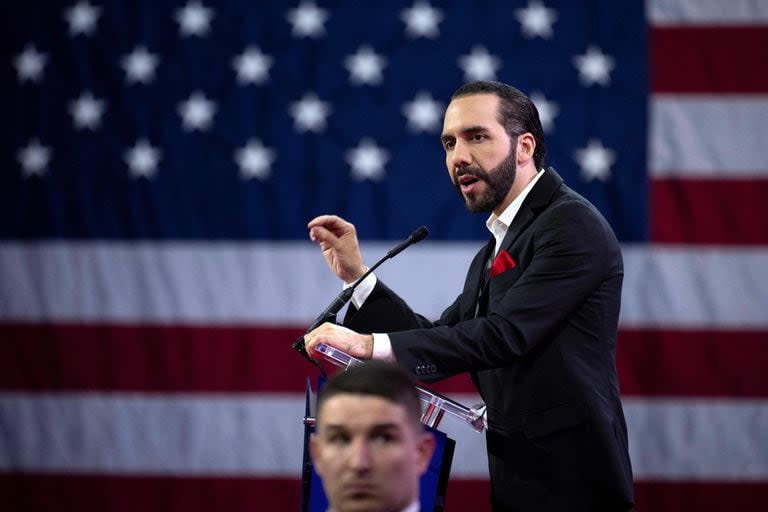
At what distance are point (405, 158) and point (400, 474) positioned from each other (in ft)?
8.60

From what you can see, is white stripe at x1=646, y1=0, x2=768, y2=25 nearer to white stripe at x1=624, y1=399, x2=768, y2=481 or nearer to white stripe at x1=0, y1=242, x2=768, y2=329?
white stripe at x1=0, y1=242, x2=768, y2=329

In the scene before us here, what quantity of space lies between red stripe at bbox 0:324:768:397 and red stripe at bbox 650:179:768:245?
0.39 metres

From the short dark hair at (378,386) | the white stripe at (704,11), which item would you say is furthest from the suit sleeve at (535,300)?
the white stripe at (704,11)

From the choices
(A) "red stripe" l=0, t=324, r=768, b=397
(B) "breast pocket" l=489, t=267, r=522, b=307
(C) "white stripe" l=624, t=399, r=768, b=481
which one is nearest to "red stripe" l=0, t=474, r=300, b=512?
(A) "red stripe" l=0, t=324, r=768, b=397

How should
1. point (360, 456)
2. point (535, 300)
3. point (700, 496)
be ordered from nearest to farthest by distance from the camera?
point (360, 456)
point (535, 300)
point (700, 496)

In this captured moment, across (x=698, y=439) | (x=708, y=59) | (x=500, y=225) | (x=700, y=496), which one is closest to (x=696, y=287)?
(x=698, y=439)

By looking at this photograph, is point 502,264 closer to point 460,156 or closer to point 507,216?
point 507,216

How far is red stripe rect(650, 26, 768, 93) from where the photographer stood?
3.72 m

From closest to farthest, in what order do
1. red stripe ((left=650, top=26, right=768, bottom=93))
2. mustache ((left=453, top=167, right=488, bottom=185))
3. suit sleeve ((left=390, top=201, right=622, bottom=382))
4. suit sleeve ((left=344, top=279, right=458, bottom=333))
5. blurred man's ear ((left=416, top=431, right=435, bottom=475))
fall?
blurred man's ear ((left=416, top=431, right=435, bottom=475))
suit sleeve ((left=390, top=201, right=622, bottom=382))
mustache ((left=453, top=167, right=488, bottom=185))
suit sleeve ((left=344, top=279, right=458, bottom=333))
red stripe ((left=650, top=26, right=768, bottom=93))

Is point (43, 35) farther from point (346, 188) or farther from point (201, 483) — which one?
point (201, 483)

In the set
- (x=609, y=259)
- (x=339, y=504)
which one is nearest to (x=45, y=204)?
(x=609, y=259)

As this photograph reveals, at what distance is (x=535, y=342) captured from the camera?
6.54 ft

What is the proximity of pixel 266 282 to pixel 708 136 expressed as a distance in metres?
1.92

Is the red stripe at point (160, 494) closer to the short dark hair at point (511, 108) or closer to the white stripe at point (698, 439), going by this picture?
the white stripe at point (698, 439)
